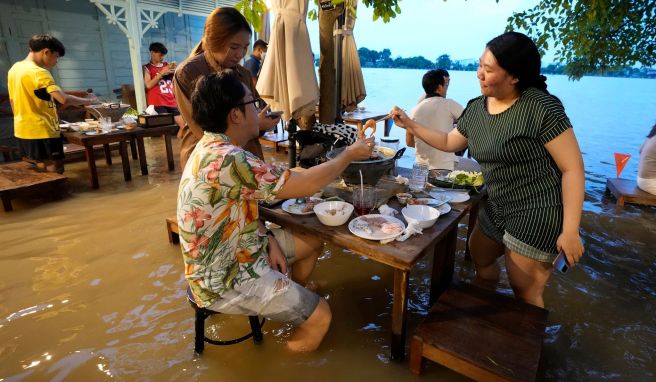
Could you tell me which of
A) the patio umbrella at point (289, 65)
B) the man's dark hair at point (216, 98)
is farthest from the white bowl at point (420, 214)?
the patio umbrella at point (289, 65)

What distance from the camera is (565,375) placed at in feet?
7.29

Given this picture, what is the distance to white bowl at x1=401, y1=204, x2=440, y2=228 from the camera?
2.00m

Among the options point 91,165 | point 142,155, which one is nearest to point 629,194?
point 142,155

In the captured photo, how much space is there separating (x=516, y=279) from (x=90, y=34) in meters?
10.5

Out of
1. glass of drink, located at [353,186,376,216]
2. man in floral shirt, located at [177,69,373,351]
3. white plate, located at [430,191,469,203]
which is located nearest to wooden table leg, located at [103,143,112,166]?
man in floral shirt, located at [177,69,373,351]

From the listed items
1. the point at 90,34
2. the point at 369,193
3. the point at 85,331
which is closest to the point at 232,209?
the point at 369,193

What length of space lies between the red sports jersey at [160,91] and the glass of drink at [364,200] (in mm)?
6782

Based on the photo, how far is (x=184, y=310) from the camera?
2.76 metres

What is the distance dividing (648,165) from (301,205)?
4.75 metres

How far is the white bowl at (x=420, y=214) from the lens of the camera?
6.56ft

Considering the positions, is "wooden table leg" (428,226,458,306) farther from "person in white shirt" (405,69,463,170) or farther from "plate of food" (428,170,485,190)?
"person in white shirt" (405,69,463,170)

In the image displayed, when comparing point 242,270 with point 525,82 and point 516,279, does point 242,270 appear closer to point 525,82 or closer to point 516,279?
point 516,279

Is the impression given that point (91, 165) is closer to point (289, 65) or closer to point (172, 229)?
point (172, 229)

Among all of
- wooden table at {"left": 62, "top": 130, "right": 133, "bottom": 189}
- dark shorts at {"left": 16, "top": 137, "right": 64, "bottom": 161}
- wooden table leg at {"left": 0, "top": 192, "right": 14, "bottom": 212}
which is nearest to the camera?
wooden table leg at {"left": 0, "top": 192, "right": 14, "bottom": 212}
